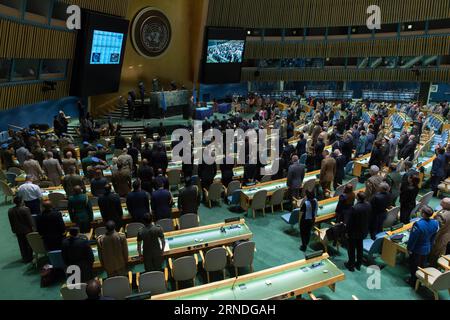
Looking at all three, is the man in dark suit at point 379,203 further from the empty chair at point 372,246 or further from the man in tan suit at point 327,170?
the man in tan suit at point 327,170

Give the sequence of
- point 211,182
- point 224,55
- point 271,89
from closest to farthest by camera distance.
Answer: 1. point 211,182
2. point 224,55
3. point 271,89

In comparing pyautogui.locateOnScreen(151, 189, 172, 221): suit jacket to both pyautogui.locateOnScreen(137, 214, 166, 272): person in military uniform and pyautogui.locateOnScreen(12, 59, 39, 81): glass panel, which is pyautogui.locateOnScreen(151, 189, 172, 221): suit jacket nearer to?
pyautogui.locateOnScreen(137, 214, 166, 272): person in military uniform

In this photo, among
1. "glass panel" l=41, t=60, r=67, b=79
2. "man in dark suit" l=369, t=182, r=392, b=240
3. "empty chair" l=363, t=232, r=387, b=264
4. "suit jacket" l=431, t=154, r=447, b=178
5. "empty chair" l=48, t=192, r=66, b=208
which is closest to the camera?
"empty chair" l=363, t=232, r=387, b=264

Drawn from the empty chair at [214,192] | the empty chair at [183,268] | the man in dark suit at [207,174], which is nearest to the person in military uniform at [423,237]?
the empty chair at [183,268]

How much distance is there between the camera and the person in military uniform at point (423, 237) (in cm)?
565

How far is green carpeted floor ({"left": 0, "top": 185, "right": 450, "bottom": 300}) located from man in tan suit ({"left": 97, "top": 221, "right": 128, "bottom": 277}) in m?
1.36

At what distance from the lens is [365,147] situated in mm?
12508

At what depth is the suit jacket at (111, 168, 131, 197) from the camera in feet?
26.8

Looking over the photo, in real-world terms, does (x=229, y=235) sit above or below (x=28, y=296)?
above

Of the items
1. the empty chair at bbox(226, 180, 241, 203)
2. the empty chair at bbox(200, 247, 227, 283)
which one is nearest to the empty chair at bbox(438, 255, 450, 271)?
the empty chair at bbox(200, 247, 227, 283)

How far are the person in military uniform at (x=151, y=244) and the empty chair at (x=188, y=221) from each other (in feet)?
3.75
